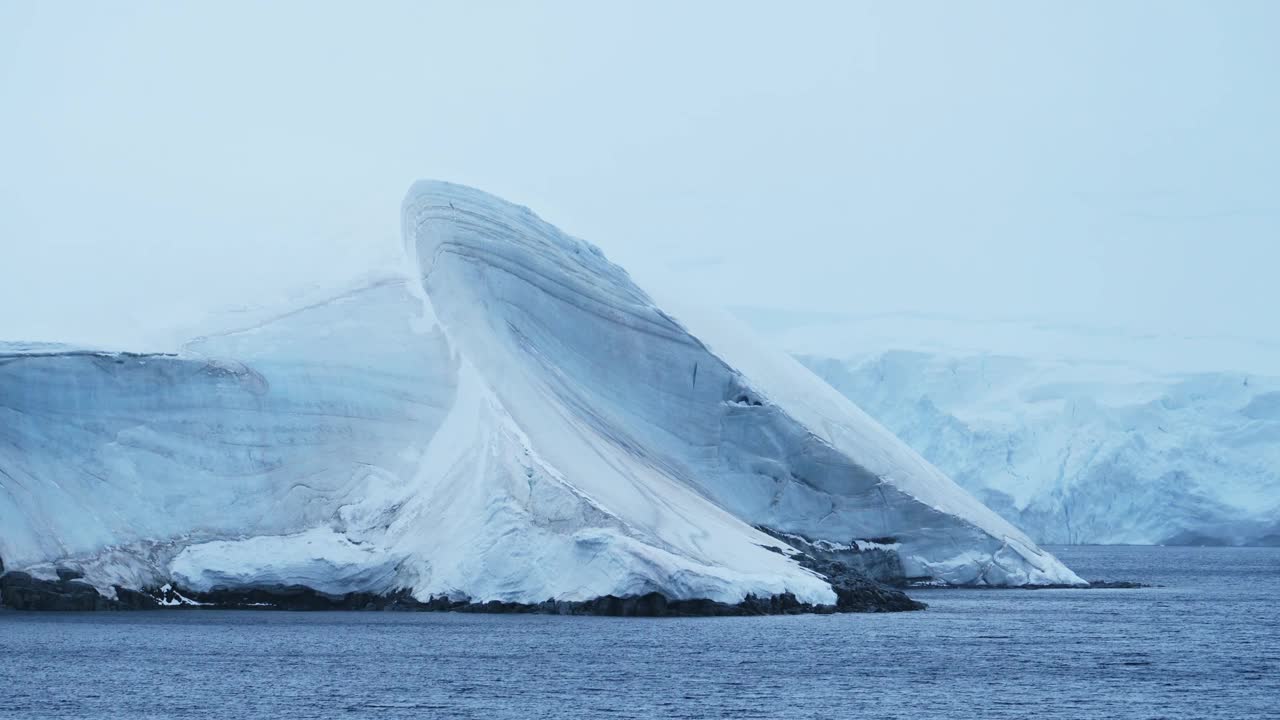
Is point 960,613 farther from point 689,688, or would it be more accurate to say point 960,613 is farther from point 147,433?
point 147,433

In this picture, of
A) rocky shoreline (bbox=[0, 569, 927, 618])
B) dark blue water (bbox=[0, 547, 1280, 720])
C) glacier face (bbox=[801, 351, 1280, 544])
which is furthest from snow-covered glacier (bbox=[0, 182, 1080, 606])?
glacier face (bbox=[801, 351, 1280, 544])

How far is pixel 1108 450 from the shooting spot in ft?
217

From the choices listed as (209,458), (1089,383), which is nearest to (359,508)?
(209,458)

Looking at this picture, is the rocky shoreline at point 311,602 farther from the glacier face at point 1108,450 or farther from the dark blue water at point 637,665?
the glacier face at point 1108,450

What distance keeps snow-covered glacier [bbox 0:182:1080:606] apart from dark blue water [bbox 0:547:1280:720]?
109 centimetres

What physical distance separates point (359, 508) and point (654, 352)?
31.0 feet

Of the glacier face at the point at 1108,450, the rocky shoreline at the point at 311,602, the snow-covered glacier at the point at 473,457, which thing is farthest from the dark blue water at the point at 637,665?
the glacier face at the point at 1108,450

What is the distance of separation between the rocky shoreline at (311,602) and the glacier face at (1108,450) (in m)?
35.7

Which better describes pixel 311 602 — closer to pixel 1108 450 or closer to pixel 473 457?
pixel 473 457

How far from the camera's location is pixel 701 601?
31.4 meters

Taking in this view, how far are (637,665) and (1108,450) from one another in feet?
148

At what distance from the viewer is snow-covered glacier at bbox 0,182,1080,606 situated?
31641mm

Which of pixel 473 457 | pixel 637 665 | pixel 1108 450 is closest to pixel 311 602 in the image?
pixel 473 457

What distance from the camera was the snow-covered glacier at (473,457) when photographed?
3164 cm
